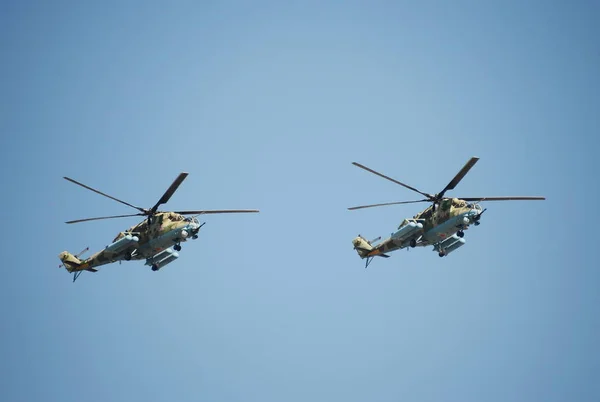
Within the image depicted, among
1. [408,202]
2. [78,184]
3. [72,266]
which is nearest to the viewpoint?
[78,184]

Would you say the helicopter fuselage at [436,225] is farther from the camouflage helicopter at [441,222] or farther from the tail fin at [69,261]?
the tail fin at [69,261]

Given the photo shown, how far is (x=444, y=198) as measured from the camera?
5650 cm

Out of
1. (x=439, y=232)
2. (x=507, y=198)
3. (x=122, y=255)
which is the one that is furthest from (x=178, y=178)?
(x=507, y=198)

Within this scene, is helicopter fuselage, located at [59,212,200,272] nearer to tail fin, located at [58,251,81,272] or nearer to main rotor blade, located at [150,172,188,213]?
main rotor blade, located at [150,172,188,213]

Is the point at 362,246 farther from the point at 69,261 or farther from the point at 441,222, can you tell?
the point at 69,261

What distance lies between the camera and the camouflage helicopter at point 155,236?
54781 millimetres

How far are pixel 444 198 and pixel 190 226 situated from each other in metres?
15.7

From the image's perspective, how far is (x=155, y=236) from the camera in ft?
183

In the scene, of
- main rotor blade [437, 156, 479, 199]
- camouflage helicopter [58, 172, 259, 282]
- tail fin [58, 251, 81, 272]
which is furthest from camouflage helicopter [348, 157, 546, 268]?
tail fin [58, 251, 81, 272]

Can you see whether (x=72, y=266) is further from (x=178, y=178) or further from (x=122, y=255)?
(x=178, y=178)

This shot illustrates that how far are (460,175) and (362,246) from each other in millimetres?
10118

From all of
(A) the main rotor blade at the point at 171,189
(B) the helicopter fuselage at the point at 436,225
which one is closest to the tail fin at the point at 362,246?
(B) the helicopter fuselage at the point at 436,225

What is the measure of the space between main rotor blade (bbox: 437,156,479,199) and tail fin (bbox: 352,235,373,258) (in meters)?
7.15

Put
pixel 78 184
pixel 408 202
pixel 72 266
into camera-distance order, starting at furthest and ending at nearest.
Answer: pixel 72 266 < pixel 408 202 < pixel 78 184
